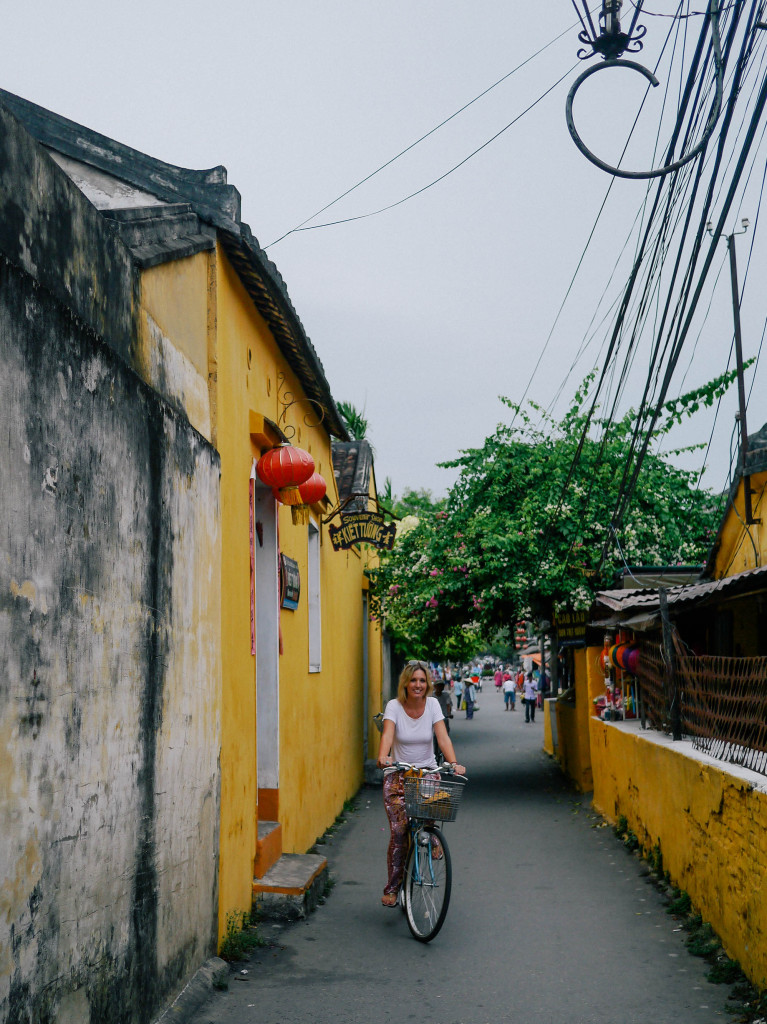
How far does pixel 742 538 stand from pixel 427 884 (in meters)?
5.67

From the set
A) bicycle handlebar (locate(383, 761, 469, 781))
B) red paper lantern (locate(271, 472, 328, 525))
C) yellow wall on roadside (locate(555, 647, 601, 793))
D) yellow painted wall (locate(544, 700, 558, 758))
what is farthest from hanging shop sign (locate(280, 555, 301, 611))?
yellow painted wall (locate(544, 700, 558, 758))

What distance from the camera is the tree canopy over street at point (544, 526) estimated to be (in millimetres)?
13328

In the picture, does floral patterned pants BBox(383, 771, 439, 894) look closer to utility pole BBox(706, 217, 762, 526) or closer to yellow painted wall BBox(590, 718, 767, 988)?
yellow painted wall BBox(590, 718, 767, 988)

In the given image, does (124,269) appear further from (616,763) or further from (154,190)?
(616,763)

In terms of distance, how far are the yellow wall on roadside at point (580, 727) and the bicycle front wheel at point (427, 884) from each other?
7225mm

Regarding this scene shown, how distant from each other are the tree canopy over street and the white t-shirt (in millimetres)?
5816

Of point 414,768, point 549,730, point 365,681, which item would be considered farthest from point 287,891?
point 549,730

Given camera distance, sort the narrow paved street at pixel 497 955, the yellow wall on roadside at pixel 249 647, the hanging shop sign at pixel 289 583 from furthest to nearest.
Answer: the hanging shop sign at pixel 289 583 < the yellow wall on roadside at pixel 249 647 < the narrow paved street at pixel 497 955

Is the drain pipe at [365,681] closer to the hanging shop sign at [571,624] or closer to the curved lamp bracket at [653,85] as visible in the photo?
the hanging shop sign at [571,624]

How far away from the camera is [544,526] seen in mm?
13453

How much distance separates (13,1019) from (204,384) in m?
3.83

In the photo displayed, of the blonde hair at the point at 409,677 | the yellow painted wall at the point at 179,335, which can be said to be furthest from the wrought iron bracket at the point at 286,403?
the blonde hair at the point at 409,677

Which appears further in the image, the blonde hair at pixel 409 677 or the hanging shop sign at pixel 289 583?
the hanging shop sign at pixel 289 583

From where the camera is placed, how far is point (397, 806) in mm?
6918
